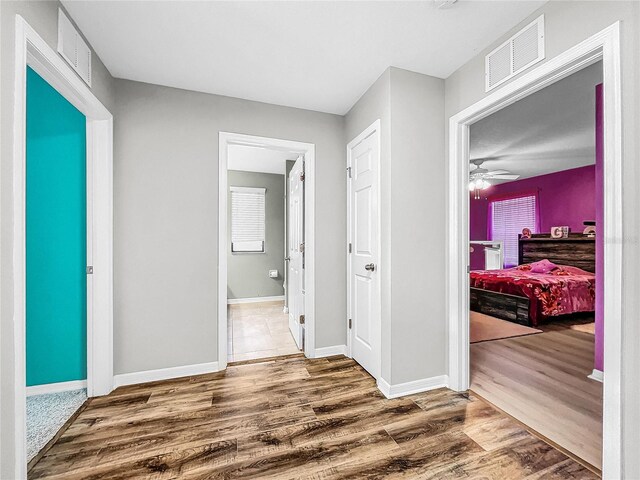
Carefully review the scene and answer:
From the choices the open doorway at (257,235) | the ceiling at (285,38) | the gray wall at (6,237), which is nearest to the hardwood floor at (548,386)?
the ceiling at (285,38)

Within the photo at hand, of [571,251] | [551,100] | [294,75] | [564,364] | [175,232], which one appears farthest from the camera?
[571,251]

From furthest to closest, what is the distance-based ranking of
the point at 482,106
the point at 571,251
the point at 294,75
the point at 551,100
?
the point at 571,251 < the point at 551,100 < the point at 294,75 < the point at 482,106

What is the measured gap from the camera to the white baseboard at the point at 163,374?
2.26 m

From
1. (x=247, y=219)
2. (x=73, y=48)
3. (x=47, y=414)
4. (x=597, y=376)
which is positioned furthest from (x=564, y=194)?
(x=47, y=414)

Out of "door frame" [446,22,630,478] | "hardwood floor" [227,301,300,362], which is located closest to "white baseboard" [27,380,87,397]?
"hardwood floor" [227,301,300,362]

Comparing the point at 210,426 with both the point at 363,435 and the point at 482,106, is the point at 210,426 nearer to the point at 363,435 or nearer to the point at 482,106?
the point at 363,435

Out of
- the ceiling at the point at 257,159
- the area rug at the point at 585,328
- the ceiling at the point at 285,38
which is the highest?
the ceiling at the point at 257,159

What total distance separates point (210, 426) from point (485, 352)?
104 inches

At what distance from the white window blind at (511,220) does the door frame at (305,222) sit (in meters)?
5.81

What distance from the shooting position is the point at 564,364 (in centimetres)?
259

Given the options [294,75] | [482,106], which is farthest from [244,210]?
[482,106]

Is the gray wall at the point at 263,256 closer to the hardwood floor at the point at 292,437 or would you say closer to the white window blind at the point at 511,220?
the hardwood floor at the point at 292,437

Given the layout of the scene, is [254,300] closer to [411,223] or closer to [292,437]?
[292,437]

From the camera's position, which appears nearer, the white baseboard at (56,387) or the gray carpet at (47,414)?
the gray carpet at (47,414)
